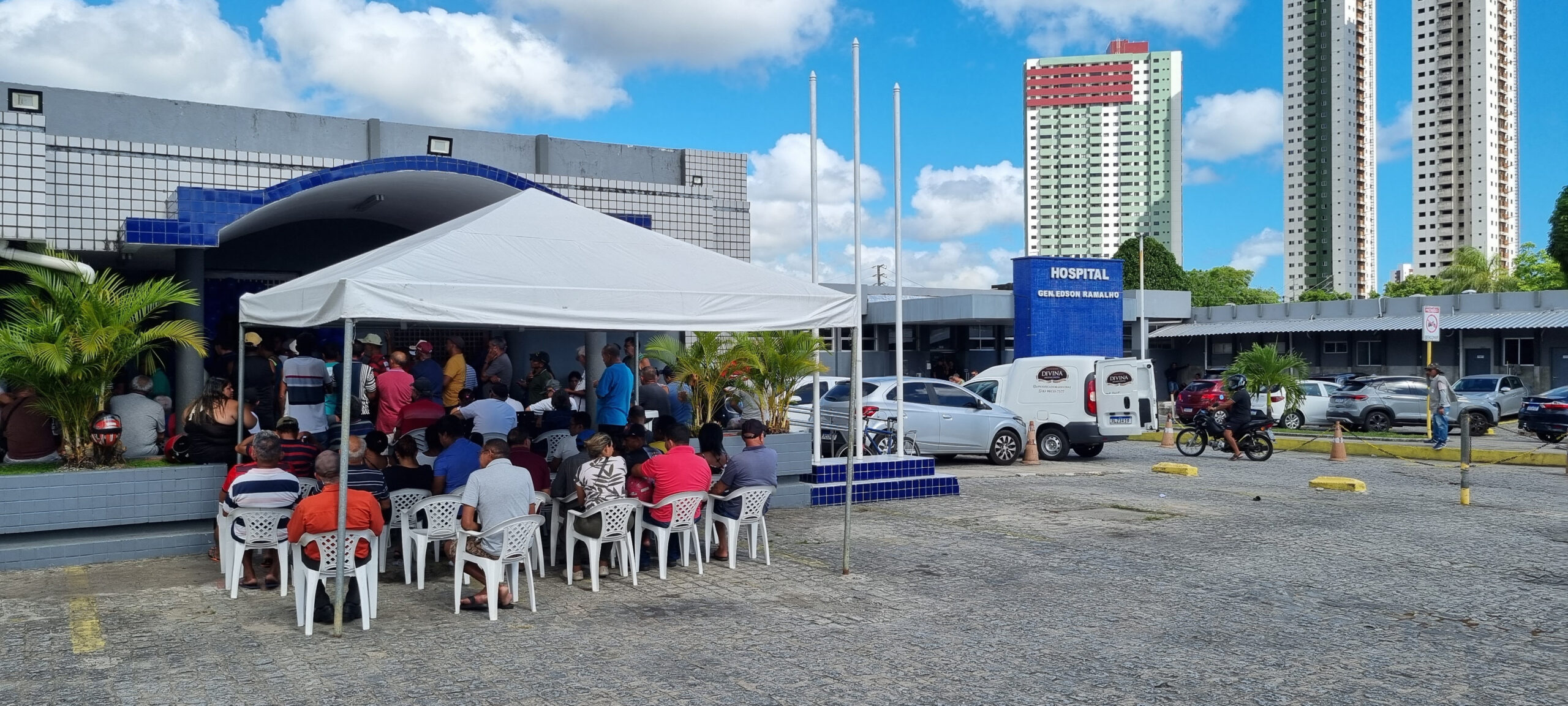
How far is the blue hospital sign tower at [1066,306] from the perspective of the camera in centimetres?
3653

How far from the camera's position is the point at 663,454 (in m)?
8.53

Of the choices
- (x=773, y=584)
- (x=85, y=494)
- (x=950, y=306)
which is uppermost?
(x=950, y=306)

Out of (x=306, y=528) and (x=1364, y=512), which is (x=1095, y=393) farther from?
(x=306, y=528)

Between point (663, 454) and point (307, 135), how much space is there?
11571mm

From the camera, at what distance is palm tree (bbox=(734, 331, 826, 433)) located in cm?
1327

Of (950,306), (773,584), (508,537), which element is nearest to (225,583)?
(508,537)

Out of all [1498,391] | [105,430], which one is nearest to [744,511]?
[105,430]

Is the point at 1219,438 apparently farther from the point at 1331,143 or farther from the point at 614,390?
the point at 1331,143

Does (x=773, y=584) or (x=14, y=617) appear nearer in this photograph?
Result: (x=14, y=617)

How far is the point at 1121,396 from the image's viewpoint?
18.4m

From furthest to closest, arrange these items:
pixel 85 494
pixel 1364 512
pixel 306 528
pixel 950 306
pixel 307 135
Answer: pixel 950 306 → pixel 307 135 → pixel 1364 512 → pixel 85 494 → pixel 306 528

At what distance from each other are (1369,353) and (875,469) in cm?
3478

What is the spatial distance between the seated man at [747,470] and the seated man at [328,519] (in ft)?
8.97

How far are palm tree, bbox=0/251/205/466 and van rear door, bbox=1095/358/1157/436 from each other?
1342 centimetres
